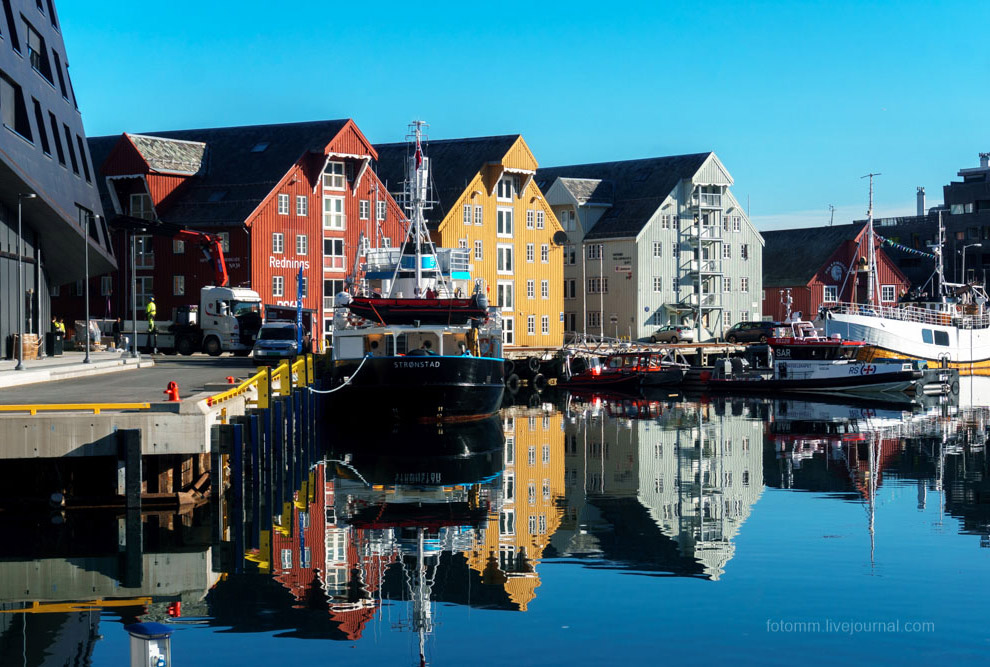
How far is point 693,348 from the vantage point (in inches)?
3250

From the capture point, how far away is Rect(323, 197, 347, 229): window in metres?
73.4

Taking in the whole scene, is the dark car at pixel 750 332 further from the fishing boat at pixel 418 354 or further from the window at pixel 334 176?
the fishing boat at pixel 418 354

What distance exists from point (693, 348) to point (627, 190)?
18281 mm

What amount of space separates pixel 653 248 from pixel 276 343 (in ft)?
140

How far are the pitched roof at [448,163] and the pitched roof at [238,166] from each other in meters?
7.77

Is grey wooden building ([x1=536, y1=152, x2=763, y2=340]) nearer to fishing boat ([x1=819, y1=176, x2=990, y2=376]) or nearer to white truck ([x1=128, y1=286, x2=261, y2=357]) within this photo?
fishing boat ([x1=819, y1=176, x2=990, y2=376])

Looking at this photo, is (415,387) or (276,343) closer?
(415,387)

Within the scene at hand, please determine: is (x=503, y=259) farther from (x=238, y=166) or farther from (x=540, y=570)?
(x=540, y=570)

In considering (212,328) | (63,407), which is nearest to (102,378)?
(63,407)

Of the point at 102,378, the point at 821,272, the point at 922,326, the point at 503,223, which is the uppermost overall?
the point at 503,223

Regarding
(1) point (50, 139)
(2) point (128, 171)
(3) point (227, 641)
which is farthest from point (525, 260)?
(3) point (227, 641)

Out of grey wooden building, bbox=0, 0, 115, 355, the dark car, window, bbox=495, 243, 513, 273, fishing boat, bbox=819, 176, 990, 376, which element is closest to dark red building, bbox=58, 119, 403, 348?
window, bbox=495, 243, 513, 273

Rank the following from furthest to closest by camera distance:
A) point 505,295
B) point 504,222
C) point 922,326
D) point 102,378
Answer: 1. point 504,222
2. point 505,295
3. point 922,326
4. point 102,378

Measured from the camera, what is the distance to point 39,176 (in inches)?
1577
